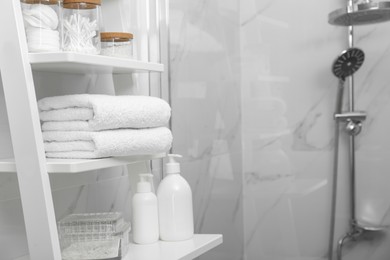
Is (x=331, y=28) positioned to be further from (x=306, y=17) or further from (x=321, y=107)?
(x=321, y=107)

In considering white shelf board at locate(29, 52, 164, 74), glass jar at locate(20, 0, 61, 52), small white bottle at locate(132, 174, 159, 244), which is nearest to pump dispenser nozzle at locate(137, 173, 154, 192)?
small white bottle at locate(132, 174, 159, 244)

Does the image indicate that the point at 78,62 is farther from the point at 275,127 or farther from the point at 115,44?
the point at 275,127

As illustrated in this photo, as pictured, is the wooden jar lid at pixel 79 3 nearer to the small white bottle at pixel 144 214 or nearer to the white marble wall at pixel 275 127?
the small white bottle at pixel 144 214

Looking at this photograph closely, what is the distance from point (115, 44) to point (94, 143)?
24 cm

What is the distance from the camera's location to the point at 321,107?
199 cm

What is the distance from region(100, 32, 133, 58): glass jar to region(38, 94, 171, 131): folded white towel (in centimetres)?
10

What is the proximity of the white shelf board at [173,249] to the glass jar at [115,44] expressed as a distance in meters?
0.41

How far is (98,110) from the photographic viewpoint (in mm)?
979

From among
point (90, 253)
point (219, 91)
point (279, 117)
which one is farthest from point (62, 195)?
point (279, 117)

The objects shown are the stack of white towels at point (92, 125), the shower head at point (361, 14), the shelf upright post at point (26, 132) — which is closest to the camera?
the shelf upright post at point (26, 132)

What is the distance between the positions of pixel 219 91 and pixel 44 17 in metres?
1.10

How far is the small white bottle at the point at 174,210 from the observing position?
48.2 inches

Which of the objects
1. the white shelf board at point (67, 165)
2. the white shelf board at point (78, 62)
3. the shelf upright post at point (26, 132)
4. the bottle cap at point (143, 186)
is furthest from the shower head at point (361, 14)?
the shelf upright post at point (26, 132)

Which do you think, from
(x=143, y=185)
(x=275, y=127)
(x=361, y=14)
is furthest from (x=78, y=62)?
(x=275, y=127)
